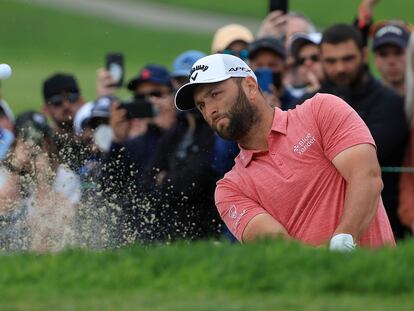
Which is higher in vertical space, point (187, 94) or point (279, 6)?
point (279, 6)

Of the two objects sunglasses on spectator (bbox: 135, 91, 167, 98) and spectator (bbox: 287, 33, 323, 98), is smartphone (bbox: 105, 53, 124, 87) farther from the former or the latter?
spectator (bbox: 287, 33, 323, 98)

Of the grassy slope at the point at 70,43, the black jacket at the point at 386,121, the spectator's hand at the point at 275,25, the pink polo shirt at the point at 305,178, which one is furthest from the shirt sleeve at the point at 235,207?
the grassy slope at the point at 70,43

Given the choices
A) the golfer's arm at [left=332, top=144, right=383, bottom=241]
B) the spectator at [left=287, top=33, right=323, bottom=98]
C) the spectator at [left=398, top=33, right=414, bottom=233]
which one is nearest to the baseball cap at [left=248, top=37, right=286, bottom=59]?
the spectator at [left=287, top=33, right=323, bottom=98]

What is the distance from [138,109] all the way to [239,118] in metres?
3.55

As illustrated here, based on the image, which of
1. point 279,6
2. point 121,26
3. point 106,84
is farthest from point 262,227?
point 121,26

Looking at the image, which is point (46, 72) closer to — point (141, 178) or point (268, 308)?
point (141, 178)

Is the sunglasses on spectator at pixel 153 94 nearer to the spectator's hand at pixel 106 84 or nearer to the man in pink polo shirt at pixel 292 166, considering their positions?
the spectator's hand at pixel 106 84

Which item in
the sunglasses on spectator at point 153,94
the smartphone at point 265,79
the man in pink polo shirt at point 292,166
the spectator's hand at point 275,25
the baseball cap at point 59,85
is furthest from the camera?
the spectator's hand at point 275,25

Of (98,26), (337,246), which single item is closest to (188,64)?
(337,246)

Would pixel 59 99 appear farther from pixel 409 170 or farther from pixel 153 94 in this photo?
pixel 409 170

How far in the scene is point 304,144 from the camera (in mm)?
6926

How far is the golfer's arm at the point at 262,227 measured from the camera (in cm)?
675

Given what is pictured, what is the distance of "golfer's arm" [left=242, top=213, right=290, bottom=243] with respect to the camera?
266 inches

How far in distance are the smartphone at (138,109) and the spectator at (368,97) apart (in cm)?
169
